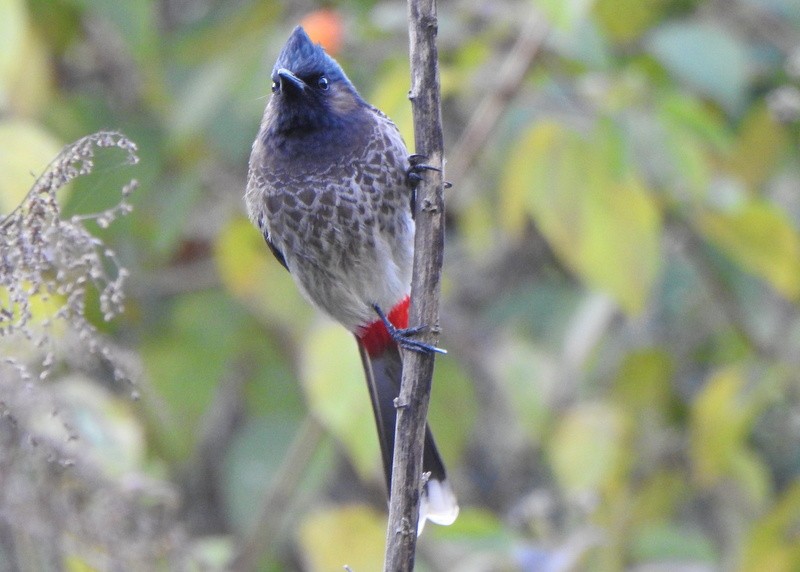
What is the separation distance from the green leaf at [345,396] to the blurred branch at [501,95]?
0.57 m

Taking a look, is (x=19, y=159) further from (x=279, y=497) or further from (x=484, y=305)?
(x=484, y=305)

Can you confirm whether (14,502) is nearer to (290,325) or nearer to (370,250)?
(370,250)

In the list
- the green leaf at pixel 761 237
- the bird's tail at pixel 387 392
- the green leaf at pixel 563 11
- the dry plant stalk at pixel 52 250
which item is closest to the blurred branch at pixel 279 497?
the bird's tail at pixel 387 392

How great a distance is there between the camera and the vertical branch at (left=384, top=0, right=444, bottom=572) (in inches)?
71.1

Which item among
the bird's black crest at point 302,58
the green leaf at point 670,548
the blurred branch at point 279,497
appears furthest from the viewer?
the blurred branch at point 279,497

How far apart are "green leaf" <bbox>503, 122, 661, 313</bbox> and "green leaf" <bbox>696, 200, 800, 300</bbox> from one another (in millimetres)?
341

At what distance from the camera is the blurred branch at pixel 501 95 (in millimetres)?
3070

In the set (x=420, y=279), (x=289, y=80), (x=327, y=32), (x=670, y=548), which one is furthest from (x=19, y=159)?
(x=670, y=548)

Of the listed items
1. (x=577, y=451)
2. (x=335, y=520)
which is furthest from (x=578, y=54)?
(x=335, y=520)

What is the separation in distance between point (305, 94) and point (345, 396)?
735mm

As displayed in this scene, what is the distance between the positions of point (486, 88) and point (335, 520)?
129 cm

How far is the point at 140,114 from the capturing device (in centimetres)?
396

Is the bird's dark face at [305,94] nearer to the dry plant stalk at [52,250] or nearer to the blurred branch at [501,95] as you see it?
the blurred branch at [501,95]

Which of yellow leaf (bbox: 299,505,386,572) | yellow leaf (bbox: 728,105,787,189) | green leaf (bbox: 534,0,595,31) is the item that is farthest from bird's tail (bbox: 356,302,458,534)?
yellow leaf (bbox: 728,105,787,189)
